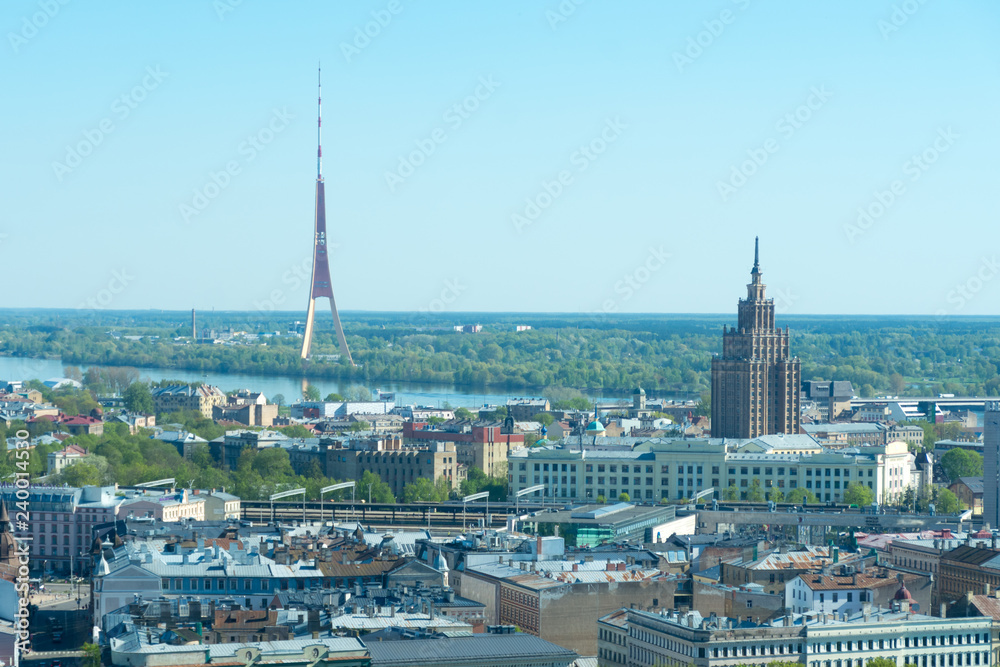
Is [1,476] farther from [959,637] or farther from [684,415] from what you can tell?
[684,415]

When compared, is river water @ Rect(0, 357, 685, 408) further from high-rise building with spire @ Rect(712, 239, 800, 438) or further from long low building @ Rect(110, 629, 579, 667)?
long low building @ Rect(110, 629, 579, 667)

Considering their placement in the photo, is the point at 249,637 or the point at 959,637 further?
the point at 959,637

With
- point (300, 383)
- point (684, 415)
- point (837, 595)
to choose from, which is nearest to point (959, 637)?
point (837, 595)

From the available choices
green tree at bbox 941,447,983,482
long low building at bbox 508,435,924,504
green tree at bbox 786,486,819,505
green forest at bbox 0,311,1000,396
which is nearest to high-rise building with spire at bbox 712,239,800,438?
green tree at bbox 941,447,983,482

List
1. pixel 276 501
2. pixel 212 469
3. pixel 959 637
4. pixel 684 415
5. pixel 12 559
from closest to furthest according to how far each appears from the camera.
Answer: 1. pixel 959 637
2. pixel 12 559
3. pixel 276 501
4. pixel 212 469
5. pixel 684 415

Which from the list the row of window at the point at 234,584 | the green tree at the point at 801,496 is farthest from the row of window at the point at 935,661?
the green tree at the point at 801,496

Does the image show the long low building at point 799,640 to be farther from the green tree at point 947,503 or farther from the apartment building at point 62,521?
the green tree at point 947,503

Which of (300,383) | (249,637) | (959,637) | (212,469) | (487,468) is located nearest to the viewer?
(249,637)
